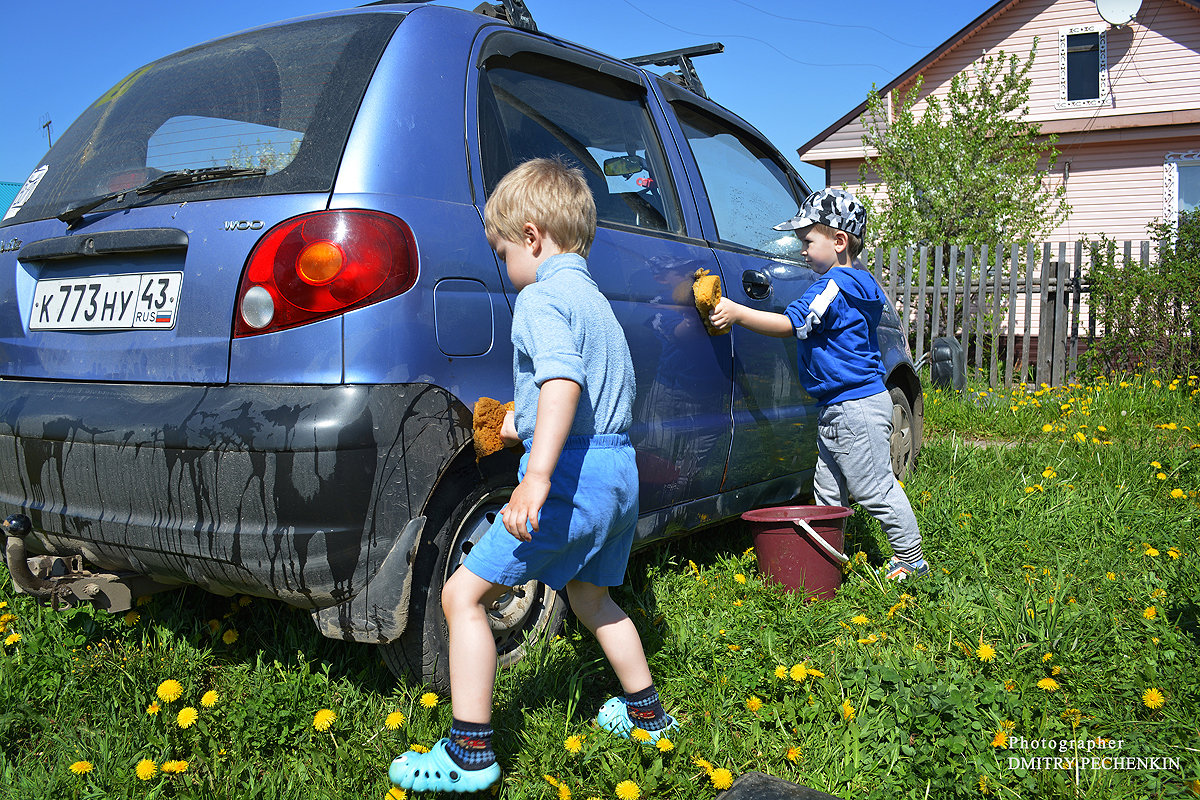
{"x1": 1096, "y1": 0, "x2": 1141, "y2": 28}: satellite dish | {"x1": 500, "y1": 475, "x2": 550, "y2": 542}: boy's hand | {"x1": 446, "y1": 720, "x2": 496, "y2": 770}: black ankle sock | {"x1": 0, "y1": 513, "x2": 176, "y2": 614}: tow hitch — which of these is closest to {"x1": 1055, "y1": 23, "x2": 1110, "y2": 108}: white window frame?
{"x1": 1096, "y1": 0, "x2": 1141, "y2": 28}: satellite dish

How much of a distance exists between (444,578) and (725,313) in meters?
1.37

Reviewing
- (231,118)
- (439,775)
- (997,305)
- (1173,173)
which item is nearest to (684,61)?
(231,118)

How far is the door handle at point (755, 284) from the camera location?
3.32 m

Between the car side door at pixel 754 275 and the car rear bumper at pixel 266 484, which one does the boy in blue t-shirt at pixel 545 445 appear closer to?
the car rear bumper at pixel 266 484

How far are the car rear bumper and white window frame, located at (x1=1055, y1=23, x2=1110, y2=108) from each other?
1846 centimetres

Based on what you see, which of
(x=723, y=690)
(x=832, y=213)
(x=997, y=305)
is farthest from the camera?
(x=997, y=305)

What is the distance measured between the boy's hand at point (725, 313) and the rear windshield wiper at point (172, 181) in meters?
1.52

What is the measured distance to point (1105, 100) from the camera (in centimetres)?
1678

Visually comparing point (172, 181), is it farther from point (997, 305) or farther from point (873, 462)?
point (997, 305)

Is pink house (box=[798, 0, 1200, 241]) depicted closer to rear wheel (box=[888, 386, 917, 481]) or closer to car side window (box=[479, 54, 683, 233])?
rear wheel (box=[888, 386, 917, 481])

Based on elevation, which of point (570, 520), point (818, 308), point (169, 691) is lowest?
point (169, 691)

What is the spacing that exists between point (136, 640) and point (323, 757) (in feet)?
3.26

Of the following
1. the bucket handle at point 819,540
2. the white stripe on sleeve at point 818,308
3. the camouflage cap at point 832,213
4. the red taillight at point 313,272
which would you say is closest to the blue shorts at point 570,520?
the red taillight at point 313,272

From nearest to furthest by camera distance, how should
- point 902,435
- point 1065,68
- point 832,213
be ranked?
point 832,213 → point 902,435 → point 1065,68
